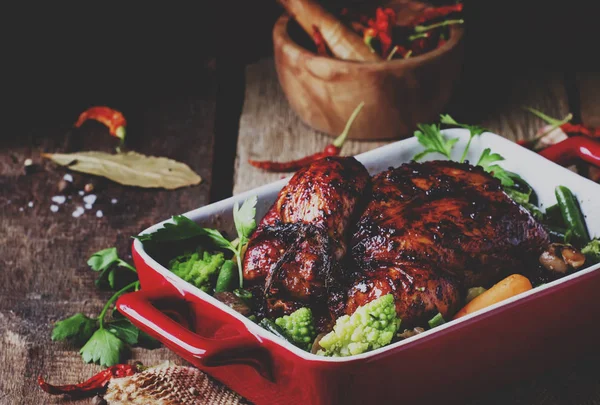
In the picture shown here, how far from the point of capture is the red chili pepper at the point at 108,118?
4352 millimetres

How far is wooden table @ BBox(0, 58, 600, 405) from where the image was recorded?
2865 millimetres

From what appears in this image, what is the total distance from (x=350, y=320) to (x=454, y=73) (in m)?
2.04

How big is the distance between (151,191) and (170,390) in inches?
56.1

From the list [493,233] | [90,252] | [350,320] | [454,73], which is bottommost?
[90,252]

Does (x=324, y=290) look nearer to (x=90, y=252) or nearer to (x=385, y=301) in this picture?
(x=385, y=301)

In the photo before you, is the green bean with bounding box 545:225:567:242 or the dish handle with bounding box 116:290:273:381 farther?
the green bean with bounding box 545:225:567:242

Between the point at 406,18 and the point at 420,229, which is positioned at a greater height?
the point at 406,18

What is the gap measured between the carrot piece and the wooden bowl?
1.52m

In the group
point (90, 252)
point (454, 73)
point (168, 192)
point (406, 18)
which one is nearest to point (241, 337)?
point (90, 252)

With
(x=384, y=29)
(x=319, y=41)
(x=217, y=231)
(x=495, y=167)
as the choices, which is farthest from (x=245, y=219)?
(x=384, y=29)

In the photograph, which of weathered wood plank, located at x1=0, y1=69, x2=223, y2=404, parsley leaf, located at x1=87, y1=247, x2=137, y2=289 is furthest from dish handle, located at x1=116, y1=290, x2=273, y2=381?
parsley leaf, located at x1=87, y1=247, x2=137, y2=289

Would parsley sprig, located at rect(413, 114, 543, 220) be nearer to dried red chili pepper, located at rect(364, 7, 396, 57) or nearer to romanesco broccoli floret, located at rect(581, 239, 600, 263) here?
romanesco broccoli floret, located at rect(581, 239, 600, 263)

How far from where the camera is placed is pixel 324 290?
248 cm

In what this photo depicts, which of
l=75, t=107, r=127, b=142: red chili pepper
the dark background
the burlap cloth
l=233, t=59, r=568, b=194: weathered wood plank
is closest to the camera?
the burlap cloth
